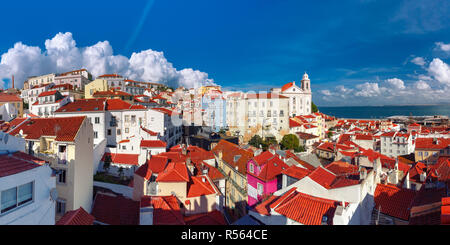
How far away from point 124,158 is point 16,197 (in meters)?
10.2

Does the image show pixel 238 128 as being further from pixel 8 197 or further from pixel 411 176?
pixel 8 197

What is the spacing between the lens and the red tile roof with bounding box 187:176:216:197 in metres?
8.41

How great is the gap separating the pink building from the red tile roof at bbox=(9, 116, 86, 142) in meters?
6.54

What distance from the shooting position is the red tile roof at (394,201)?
17.6 feet

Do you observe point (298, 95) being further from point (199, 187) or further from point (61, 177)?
point (61, 177)

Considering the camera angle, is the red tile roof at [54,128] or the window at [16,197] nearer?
the window at [16,197]

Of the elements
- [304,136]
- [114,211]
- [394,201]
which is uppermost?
[304,136]

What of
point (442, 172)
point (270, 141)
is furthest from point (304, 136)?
point (442, 172)

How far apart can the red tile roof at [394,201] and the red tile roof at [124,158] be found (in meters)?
11.0

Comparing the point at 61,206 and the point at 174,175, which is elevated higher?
the point at 174,175

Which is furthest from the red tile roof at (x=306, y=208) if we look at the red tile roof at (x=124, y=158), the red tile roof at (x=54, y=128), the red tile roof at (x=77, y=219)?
the red tile roof at (x=124, y=158)

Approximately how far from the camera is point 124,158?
13.2 metres

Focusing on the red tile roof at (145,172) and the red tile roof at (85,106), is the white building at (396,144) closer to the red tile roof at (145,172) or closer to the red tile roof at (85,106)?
the red tile roof at (145,172)
